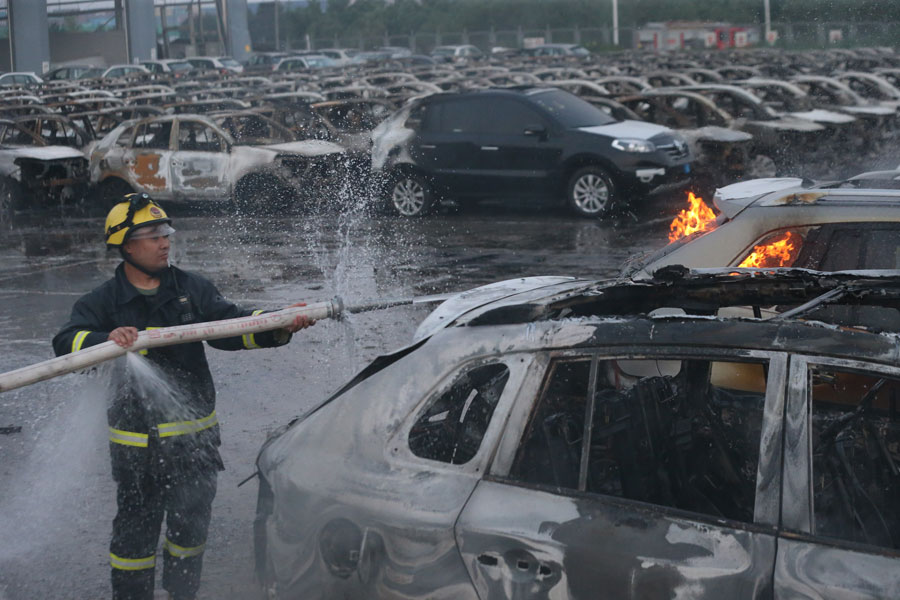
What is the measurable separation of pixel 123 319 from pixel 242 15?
6508 cm

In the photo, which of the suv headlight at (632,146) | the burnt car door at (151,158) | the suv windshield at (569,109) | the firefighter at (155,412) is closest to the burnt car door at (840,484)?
the firefighter at (155,412)

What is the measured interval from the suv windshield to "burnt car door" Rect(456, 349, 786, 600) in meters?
12.3

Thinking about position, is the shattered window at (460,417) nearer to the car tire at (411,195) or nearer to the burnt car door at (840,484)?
the burnt car door at (840,484)

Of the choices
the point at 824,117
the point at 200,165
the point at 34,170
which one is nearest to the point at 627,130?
the point at 824,117

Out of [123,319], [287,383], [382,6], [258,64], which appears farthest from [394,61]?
[123,319]

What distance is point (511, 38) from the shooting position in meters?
67.8

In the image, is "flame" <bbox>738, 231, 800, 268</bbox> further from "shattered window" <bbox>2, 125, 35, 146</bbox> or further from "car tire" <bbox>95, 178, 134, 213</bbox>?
"shattered window" <bbox>2, 125, 35, 146</bbox>

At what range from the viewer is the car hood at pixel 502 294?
154 inches

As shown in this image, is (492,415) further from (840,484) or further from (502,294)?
(502,294)

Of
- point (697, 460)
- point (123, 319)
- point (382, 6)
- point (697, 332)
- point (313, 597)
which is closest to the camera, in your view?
point (697, 332)

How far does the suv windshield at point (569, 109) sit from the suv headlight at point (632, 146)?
2.49ft

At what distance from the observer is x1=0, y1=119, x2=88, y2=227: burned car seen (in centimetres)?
1842

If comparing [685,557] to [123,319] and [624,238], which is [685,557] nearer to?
[123,319]

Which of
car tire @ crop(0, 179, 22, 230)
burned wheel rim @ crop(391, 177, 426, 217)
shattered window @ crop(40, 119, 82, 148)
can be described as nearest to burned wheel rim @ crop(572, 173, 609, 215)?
burned wheel rim @ crop(391, 177, 426, 217)
